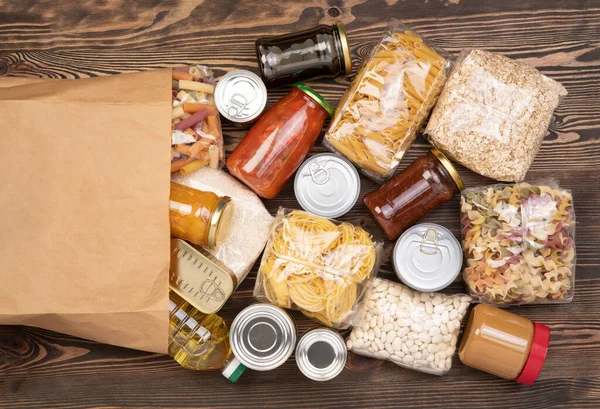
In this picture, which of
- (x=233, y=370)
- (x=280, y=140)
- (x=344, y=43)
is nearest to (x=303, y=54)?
(x=344, y=43)

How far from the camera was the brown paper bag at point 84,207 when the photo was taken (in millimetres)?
1278

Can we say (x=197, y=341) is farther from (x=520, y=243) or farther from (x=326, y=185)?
(x=520, y=243)

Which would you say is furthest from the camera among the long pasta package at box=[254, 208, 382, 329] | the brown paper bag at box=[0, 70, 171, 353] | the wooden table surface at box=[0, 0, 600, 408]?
the wooden table surface at box=[0, 0, 600, 408]

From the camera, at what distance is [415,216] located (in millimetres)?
1479

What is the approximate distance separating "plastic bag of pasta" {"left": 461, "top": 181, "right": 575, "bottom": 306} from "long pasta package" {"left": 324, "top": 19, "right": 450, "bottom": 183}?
288 millimetres

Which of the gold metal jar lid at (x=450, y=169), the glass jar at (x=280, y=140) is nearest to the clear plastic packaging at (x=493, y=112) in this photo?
the gold metal jar lid at (x=450, y=169)

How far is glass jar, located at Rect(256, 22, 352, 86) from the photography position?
1448 millimetres

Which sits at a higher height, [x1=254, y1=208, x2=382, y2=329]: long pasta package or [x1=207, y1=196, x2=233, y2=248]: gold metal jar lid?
[x1=207, y1=196, x2=233, y2=248]: gold metal jar lid

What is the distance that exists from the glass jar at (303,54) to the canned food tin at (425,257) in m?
0.54

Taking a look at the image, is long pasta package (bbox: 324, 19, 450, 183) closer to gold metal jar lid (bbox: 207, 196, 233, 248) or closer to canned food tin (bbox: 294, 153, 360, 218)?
canned food tin (bbox: 294, 153, 360, 218)

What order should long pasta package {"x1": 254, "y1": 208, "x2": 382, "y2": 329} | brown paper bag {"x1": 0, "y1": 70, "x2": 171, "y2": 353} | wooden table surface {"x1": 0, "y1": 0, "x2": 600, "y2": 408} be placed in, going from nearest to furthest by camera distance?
brown paper bag {"x1": 0, "y1": 70, "x2": 171, "y2": 353}, long pasta package {"x1": 254, "y1": 208, "x2": 382, "y2": 329}, wooden table surface {"x1": 0, "y1": 0, "x2": 600, "y2": 408}

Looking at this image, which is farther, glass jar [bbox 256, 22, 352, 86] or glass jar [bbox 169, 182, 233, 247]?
glass jar [bbox 256, 22, 352, 86]

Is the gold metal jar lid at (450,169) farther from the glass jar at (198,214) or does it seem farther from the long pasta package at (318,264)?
the glass jar at (198,214)

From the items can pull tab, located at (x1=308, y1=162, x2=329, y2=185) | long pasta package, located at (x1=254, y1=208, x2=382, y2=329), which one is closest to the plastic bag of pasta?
long pasta package, located at (x1=254, y1=208, x2=382, y2=329)
